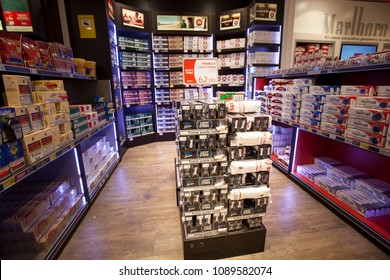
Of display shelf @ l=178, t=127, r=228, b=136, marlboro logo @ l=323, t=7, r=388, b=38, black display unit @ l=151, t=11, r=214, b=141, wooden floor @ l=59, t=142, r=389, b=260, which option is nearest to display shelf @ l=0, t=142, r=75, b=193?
wooden floor @ l=59, t=142, r=389, b=260

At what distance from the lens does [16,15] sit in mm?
2807

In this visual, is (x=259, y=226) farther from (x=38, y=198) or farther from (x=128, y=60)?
(x=128, y=60)

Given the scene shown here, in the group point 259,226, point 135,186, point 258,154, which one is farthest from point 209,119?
point 135,186

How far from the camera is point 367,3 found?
6219mm

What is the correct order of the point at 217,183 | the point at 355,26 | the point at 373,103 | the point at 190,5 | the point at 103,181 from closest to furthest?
the point at 217,183
the point at 373,103
the point at 103,181
the point at 190,5
the point at 355,26

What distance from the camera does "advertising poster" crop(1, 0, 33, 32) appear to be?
2701 mm

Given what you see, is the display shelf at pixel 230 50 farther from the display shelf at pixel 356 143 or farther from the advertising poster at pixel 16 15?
the advertising poster at pixel 16 15

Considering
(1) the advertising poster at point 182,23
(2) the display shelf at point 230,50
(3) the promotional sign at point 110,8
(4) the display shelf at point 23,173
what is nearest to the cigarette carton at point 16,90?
(4) the display shelf at point 23,173

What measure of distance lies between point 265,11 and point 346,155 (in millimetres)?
3484

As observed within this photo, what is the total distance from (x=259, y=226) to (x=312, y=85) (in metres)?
2.10

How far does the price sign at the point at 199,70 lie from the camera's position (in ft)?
6.66

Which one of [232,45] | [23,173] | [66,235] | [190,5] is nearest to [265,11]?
[232,45]

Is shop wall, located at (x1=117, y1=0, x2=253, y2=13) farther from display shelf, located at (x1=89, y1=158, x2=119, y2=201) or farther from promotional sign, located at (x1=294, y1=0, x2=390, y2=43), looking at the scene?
display shelf, located at (x1=89, y1=158, x2=119, y2=201)

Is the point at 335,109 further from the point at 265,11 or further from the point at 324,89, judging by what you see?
the point at 265,11
